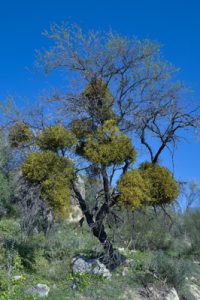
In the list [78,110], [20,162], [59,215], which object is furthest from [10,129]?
[59,215]

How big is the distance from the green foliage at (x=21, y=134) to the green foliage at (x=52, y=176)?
126cm

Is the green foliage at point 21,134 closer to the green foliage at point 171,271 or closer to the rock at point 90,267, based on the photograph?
the rock at point 90,267

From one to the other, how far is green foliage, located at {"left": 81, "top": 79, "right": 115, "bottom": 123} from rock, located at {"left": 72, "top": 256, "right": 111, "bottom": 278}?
4.87 m

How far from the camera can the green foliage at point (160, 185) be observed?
1377 centimetres

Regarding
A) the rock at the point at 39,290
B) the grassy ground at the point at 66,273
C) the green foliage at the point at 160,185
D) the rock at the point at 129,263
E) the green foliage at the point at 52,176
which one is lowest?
the rock at the point at 39,290

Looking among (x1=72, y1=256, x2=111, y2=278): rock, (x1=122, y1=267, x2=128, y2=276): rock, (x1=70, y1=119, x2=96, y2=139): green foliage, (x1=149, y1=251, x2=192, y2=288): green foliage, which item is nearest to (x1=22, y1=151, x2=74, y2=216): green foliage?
(x1=70, y1=119, x2=96, y2=139): green foliage

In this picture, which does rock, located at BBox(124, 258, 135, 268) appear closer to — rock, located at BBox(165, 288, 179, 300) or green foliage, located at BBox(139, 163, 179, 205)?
rock, located at BBox(165, 288, 179, 300)

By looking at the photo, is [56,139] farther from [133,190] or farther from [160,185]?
[160,185]

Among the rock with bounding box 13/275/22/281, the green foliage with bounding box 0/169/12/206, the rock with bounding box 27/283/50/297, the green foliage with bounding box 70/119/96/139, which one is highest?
the green foliage with bounding box 0/169/12/206

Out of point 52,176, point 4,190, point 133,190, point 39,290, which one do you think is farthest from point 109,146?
point 4,190

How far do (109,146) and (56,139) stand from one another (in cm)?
175

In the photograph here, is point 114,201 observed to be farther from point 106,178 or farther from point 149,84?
point 149,84

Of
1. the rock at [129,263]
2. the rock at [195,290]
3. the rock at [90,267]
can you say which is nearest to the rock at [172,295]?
the rock at [195,290]

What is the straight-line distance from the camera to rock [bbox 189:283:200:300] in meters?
14.9
